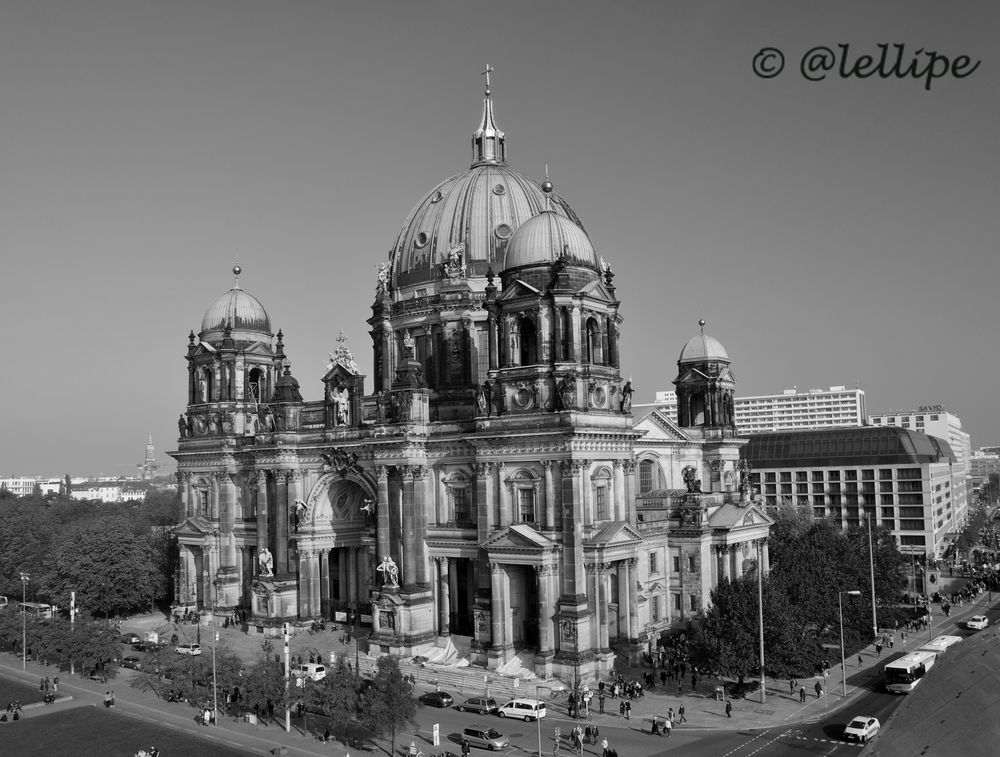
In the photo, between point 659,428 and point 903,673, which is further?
point 659,428

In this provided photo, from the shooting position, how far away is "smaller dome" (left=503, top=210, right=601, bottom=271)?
71.0 metres

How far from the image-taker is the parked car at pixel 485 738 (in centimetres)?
5234

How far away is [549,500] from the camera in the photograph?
68500 mm

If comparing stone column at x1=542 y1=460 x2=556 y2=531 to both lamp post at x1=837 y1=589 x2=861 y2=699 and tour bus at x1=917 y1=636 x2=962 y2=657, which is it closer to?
lamp post at x1=837 y1=589 x2=861 y2=699

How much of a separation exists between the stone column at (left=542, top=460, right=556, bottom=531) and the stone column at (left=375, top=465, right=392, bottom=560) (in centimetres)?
1604

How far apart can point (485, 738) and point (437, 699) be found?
10.0 m

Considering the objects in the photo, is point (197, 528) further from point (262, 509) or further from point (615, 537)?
point (615, 537)

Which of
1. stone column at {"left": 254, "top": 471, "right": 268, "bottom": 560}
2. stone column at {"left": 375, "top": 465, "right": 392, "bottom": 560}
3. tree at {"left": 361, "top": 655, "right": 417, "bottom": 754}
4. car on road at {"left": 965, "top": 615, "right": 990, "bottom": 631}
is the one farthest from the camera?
stone column at {"left": 254, "top": 471, "right": 268, "bottom": 560}

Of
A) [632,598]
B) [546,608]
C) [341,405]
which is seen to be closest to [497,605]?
[546,608]

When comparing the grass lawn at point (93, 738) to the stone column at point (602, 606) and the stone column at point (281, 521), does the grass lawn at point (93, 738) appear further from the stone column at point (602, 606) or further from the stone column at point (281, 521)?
the stone column at point (602, 606)

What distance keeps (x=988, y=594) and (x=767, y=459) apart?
56.6 meters

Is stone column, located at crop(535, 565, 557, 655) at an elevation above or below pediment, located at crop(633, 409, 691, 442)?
below

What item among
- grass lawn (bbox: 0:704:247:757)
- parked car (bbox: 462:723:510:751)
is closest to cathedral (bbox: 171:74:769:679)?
parked car (bbox: 462:723:510:751)

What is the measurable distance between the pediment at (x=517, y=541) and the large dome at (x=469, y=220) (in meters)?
27.6
